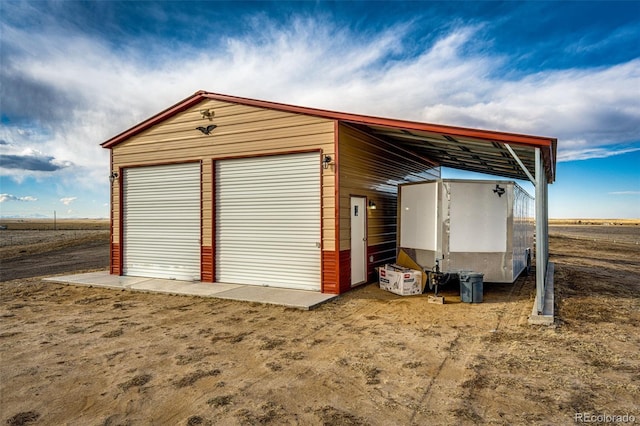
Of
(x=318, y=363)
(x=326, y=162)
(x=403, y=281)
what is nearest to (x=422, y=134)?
(x=326, y=162)

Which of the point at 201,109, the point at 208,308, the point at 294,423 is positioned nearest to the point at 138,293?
the point at 208,308

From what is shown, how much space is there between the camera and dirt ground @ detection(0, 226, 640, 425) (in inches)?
142

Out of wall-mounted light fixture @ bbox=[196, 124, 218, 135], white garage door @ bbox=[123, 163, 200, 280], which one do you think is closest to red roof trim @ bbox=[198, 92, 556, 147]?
wall-mounted light fixture @ bbox=[196, 124, 218, 135]

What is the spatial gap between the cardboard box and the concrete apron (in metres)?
1.63

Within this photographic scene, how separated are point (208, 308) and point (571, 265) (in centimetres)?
1392

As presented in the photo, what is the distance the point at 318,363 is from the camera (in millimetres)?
4805

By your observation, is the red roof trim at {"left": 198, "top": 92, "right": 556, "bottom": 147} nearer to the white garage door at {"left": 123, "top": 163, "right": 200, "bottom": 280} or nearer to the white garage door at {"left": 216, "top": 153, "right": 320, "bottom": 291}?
the white garage door at {"left": 216, "top": 153, "right": 320, "bottom": 291}

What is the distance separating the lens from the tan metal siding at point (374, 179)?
9070mm

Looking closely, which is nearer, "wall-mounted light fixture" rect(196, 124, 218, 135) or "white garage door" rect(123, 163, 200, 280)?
"wall-mounted light fixture" rect(196, 124, 218, 135)

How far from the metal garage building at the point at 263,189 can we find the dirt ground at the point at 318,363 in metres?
1.81

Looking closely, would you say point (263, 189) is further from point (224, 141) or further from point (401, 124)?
point (401, 124)

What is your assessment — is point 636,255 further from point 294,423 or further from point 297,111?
point 294,423

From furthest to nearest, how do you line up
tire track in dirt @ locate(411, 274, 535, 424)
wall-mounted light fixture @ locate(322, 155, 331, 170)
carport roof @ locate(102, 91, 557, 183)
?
1. wall-mounted light fixture @ locate(322, 155, 331, 170)
2. carport roof @ locate(102, 91, 557, 183)
3. tire track in dirt @ locate(411, 274, 535, 424)

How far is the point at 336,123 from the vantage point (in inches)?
345
